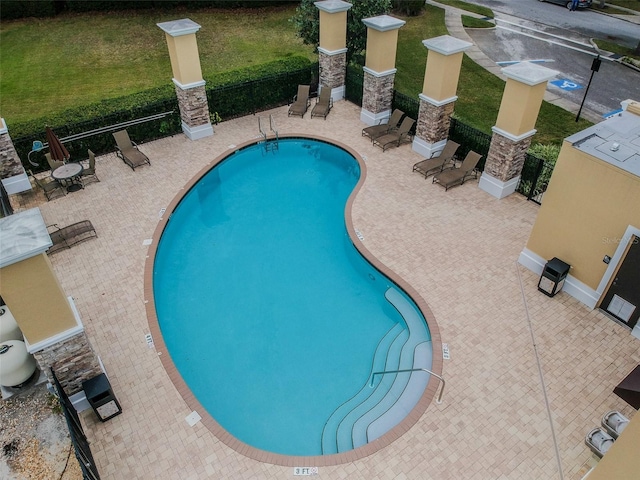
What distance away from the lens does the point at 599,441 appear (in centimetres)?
948

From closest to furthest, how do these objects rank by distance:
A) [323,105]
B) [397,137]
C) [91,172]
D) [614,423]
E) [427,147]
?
[614,423]
[91,172]
[427,147]
[397,137]
[323,105]

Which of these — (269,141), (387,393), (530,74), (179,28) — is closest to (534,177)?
(530,74)

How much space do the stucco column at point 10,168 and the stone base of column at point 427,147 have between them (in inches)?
575

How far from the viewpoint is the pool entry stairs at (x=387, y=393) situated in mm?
10383

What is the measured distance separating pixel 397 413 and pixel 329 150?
12153 millimetres

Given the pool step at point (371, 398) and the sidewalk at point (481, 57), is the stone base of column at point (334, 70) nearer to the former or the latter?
the sidewalk at point (481, 57)

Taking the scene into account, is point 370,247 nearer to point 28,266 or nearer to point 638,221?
point 638,221

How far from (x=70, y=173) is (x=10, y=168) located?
198 centimetres

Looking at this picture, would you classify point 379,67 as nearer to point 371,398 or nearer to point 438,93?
point 438,93

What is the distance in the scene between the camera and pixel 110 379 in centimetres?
1120

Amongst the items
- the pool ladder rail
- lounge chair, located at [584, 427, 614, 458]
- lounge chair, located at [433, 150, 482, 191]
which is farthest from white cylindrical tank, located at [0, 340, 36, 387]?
lounge chair, located at [433, 150, 482, 191]

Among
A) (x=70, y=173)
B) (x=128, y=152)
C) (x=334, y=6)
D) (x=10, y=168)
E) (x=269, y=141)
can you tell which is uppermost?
(x=334, y=6)

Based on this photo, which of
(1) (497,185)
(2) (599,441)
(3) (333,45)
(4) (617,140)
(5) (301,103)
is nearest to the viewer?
(2) (599,441)

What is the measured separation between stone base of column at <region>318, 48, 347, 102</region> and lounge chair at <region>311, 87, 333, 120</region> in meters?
0.82
